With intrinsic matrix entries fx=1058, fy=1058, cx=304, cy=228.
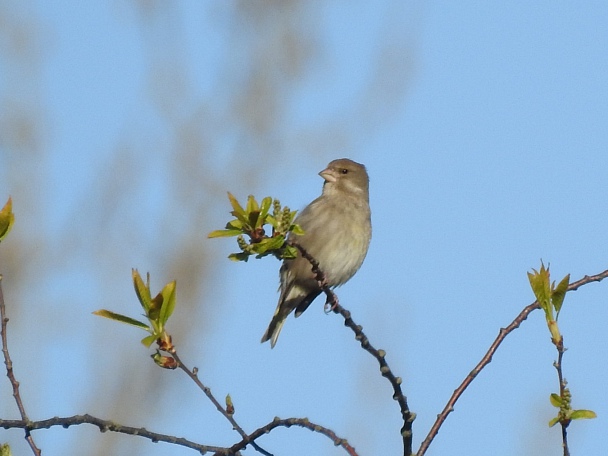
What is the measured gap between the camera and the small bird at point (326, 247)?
7.07 meters

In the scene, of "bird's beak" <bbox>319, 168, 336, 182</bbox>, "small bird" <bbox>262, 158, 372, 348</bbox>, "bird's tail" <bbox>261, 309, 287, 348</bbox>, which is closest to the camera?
"small bird" <bbox>262, 158, 372, 348</bbox>

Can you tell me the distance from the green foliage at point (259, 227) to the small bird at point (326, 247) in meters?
4.04

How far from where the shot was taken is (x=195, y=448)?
102 inches

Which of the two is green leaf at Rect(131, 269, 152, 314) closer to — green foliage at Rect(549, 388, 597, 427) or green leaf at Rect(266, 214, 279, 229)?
green leaf at Rect(266, 214, 279, 229)

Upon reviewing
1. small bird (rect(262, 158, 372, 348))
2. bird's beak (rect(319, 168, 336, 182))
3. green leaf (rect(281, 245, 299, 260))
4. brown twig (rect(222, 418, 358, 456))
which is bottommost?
brown twig (rect(222, 418, 358, 456))

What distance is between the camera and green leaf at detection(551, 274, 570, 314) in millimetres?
2713

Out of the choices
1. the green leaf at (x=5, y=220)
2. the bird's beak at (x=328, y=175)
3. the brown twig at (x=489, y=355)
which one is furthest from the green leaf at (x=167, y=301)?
the bird's beak at (x=328, y=175)

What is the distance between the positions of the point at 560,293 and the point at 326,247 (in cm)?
436

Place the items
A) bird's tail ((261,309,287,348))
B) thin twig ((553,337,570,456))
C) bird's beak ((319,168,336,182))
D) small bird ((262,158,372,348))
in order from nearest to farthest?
thin twig ((553,337,570,456))
small bird ((262,158,372,348))
bird's tail ((261,309,287,348))
bird's beak ((319,168,336,182))

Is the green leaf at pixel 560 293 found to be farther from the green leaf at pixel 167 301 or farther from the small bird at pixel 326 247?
the small bird at pixel 326 247

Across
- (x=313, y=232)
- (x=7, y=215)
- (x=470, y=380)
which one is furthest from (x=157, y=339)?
(x=313, y=232)

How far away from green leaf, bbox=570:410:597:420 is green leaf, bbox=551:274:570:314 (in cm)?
30

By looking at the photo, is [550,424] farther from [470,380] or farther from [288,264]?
[288,264]

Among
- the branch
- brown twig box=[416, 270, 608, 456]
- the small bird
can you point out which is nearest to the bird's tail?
the small bird
